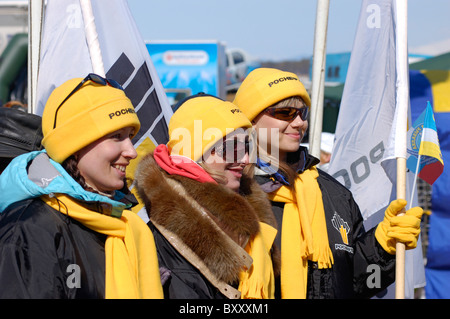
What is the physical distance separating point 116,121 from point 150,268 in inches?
23.1

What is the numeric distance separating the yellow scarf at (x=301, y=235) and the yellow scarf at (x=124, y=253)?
0.81m

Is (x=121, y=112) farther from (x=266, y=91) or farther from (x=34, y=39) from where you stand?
(x=34, y=39)

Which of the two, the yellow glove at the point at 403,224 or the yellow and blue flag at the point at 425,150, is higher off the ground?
the yellow and blue flag at the point at 425,150

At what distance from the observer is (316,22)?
4.23 m

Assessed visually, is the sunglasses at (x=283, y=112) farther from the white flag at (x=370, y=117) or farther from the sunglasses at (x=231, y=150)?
the white flag at (x=370, y=117)

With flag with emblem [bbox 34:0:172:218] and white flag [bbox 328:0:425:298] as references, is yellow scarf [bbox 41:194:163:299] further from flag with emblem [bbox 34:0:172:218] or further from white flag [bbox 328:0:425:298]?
white flag [bbox 328:0:425:298]

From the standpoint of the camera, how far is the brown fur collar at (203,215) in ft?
8.04

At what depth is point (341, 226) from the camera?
10.4ft

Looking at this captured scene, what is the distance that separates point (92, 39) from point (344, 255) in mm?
1808

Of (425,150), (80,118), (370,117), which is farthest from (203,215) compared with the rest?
(370,117)

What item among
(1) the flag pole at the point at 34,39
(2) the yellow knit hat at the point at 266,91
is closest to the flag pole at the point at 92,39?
(1) the flag pole at the point at 34,39

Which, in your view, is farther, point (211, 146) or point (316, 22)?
point (316, 22)

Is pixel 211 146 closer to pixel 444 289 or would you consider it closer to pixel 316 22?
pixel 316 22
